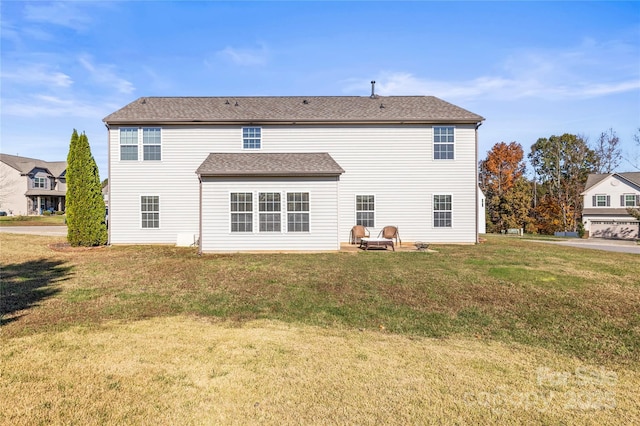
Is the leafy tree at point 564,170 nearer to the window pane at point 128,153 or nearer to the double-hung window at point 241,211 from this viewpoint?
the double-hung window at point 241,211

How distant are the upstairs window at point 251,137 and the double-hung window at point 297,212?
4451 millimetres

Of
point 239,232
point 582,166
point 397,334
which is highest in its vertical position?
point 582,166

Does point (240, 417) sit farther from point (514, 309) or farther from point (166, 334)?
point (514, 309)

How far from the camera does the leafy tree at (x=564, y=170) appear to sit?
44.7 m

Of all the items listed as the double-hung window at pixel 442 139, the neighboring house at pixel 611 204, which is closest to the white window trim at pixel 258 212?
the double-hung window at pixel 442 139

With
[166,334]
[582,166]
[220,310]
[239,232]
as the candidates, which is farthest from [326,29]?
[582,166]

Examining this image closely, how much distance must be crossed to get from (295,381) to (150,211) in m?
15.8

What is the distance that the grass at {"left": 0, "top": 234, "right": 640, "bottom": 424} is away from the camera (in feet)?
11.7

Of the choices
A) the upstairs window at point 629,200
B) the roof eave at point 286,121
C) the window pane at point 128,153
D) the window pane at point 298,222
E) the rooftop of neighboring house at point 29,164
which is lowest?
the window pane at point 298,222

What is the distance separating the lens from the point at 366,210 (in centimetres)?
1750

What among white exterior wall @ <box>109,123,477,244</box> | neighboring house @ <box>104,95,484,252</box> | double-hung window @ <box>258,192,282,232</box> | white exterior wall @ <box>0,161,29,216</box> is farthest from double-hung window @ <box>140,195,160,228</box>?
white exterior wall @ <box>0,161,29,216</box>

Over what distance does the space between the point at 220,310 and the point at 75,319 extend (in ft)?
8.52

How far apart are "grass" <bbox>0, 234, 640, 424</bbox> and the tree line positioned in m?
36.6

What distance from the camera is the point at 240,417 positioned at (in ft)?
11.1
